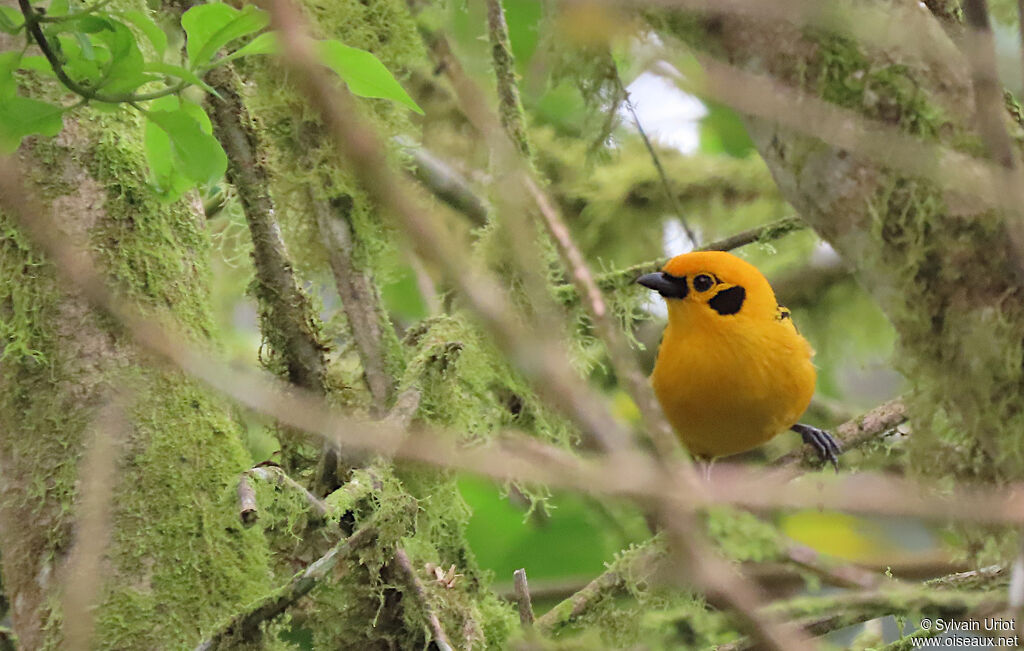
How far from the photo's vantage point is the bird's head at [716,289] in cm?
324

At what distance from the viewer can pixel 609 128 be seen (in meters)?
2.33

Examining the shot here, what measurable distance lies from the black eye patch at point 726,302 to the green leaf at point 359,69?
1.89 metres

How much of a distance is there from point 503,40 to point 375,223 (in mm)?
692

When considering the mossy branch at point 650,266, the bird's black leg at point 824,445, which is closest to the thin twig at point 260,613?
the mossy branch at point 650,266

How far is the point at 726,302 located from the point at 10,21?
2371 mm

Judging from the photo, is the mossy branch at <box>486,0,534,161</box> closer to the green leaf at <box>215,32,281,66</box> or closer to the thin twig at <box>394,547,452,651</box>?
the green leaf at <box>215,32,281,66</box>

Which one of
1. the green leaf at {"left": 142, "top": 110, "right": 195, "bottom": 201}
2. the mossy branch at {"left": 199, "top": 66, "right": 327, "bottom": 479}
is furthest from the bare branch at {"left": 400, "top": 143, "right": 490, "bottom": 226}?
the green leaf at {"left": 142, "top": 110, "right": 195, "bottom": 201}

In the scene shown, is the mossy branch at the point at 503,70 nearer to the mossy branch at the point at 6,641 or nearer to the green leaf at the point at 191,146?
the green leaf at the point at 191,146

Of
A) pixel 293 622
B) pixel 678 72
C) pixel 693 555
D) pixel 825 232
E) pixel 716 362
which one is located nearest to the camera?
pixel 693 555

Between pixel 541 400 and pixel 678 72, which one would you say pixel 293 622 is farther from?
pixel 678 72

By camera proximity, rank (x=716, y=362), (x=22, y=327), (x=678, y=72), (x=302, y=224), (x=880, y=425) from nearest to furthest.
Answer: (x=678, y=72)
(x=22, y=327)
(x=302, y=224)
(x=880, y=425)
(x=716, y=362)

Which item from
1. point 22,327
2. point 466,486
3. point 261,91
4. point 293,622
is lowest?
point 466,486

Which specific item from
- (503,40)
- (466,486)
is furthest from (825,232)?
(466,486)

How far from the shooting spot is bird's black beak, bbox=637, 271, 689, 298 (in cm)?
296
